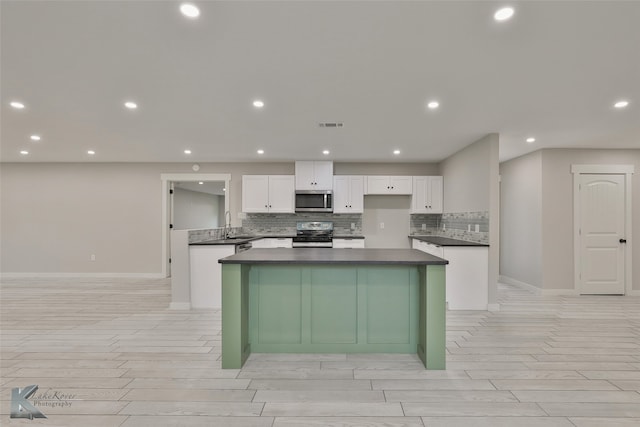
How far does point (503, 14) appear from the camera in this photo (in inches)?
72.6

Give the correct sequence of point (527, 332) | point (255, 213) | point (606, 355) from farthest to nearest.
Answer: point (255, 213)
point (527, 332)
point (606, 355)

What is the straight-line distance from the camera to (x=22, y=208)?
21.9 ft

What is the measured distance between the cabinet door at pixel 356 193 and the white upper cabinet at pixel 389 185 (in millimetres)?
147

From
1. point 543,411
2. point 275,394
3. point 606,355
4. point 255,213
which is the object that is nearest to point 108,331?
point 275,394

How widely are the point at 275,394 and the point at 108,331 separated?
7.70 feet

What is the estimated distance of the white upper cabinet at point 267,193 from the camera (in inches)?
248

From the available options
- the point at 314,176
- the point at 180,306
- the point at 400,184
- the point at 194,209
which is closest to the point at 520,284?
the point at 400,184

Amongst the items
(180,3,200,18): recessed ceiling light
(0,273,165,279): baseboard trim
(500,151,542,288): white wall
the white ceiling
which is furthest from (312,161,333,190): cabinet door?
(180,3,200,18): recessed ceiling light

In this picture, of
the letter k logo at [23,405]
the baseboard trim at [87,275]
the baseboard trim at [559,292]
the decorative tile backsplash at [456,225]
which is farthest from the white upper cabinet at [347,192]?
the letter k logo at [23,405]

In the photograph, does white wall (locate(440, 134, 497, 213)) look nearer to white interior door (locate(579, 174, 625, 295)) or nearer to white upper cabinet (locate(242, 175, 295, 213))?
white interior door (locate(579, 174, 625, 295))

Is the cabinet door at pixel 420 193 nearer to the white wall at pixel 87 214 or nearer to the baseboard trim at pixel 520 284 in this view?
the baseboard trim at pixel 520 284

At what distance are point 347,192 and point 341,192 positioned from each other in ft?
0.40

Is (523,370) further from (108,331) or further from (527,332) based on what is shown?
(108,331)

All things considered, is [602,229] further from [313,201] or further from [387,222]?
[313,201]
